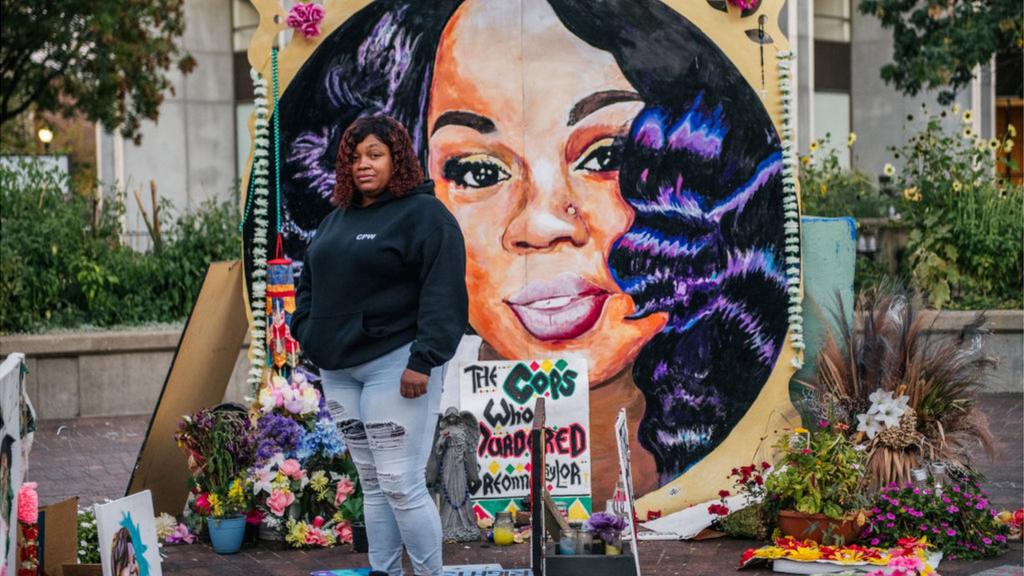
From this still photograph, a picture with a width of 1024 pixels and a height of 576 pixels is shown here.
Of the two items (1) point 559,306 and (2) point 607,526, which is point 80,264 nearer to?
(1) point 559,306

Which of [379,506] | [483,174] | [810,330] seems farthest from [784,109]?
[379,506]

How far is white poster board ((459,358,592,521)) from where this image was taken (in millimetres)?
6586

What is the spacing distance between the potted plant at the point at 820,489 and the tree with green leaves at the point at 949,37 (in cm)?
1004

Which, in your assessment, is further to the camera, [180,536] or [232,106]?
[232,106]

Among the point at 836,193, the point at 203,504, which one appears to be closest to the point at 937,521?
the point at 203,504

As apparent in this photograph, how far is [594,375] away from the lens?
695cm

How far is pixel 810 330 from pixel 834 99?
2173cm

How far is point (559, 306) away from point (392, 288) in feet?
7.04

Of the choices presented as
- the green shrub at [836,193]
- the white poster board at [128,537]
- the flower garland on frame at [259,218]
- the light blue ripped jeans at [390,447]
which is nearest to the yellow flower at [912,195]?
the green shrub at [836,193]

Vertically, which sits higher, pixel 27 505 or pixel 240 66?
pixel 240 66

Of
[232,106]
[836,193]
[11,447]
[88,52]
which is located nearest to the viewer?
[11,447]

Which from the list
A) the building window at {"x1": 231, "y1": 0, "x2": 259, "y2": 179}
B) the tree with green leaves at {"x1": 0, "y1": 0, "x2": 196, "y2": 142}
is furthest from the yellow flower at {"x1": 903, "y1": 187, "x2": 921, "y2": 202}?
the building window at {"x1": 231, "y1": 0, "x2": 259, "y2": 179}

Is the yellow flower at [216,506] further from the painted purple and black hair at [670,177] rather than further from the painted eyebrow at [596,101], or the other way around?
the painted eyebrow at [596,101]

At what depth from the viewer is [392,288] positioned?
4.89 meters
